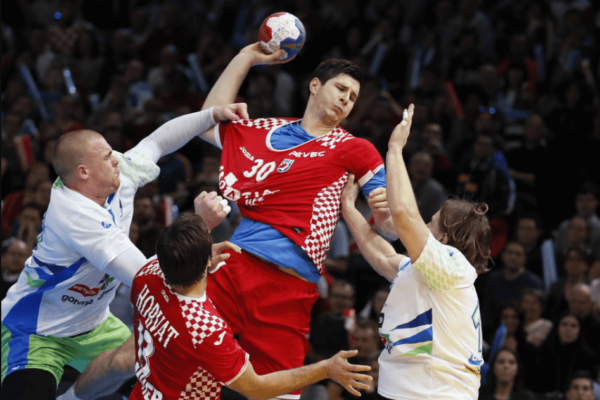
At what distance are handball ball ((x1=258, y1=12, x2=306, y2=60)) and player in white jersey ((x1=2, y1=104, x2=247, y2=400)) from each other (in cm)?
50

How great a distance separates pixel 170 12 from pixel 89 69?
1.74 m

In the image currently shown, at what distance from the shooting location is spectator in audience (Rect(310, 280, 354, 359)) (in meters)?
7.52

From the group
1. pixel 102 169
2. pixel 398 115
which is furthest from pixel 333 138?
pixel 398 115

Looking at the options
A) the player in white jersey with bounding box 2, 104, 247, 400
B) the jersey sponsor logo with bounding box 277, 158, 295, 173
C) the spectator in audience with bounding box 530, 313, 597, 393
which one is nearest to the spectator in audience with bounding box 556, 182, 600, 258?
the spectator in audience with bounding box 530, 313, 597, 393

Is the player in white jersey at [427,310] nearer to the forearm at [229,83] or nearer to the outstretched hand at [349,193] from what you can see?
the outstretched hand at [349,193]

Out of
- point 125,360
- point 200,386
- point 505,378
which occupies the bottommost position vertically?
point 505,378

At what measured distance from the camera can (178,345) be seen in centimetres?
364

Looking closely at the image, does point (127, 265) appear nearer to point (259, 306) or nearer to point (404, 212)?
point (259, 306)

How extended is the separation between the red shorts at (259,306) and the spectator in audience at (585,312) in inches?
170

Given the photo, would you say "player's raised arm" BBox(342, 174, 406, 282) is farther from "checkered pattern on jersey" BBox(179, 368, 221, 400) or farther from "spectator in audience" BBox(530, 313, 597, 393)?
"spectator in audience" BBox(530, 313, 597, 393)

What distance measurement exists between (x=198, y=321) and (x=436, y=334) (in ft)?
4.00

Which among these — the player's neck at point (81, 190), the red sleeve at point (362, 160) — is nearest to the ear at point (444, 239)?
the red sleeve at point (362, 160)

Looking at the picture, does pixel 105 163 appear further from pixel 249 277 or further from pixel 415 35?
pixel 415 35

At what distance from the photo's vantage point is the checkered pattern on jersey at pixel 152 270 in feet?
12.6
